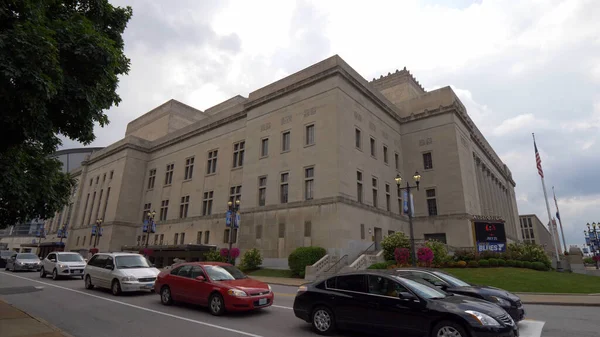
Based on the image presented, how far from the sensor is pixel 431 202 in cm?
3800

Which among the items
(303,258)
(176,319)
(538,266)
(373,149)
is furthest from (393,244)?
(176,319)

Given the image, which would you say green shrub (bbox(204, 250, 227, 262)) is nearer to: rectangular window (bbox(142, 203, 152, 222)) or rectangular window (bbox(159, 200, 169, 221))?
rectangular window (bbox(159, 200, 169, 221))

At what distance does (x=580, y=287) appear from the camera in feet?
56.6

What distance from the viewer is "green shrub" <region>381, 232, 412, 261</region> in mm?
26297

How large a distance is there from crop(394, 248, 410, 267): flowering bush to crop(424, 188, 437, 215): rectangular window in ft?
48.4

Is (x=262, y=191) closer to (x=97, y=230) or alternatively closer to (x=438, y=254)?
(x=438, y=254)

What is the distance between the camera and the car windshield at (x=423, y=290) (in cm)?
742

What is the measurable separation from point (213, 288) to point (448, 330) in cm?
699

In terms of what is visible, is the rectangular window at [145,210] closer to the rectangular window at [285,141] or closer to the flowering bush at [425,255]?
the rectangular window at [285,141]

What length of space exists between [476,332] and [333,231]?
21.2 metres

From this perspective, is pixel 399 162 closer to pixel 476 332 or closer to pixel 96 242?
pixel 476 332

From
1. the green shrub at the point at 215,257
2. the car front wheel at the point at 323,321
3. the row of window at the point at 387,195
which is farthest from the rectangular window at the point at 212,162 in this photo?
the car front wheel at the point at 323,321

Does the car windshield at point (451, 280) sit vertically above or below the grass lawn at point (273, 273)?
above

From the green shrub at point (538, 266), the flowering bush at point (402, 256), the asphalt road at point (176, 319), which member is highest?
the flowering bush at point (402, 256)
